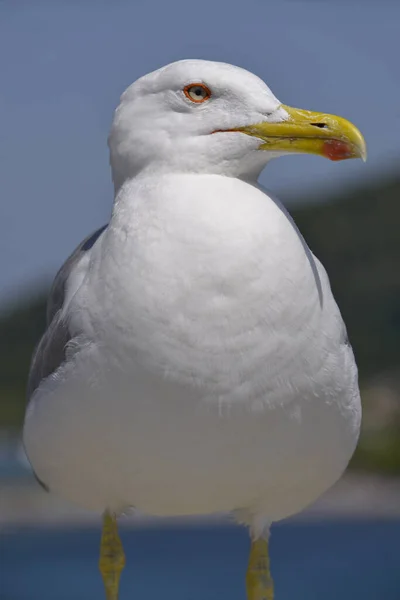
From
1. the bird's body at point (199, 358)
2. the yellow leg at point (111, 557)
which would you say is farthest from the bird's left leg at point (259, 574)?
the yellow leg at point (111, 557)

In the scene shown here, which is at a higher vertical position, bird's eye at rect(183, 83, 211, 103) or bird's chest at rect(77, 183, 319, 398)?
bird's eye at rect(183, 83, 211, 103)

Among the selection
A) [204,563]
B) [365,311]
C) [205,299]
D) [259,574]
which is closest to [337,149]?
[205,299]

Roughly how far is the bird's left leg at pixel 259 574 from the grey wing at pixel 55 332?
1201 mm

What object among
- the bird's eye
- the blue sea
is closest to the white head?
the bird's eye

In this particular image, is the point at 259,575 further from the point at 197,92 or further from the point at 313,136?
the point at 197,92

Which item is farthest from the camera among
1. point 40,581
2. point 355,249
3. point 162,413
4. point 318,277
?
point 355,249

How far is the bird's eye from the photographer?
17.0ft

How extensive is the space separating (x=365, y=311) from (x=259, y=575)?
217ft

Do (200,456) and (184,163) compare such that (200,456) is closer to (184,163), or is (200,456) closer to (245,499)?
(245,499)

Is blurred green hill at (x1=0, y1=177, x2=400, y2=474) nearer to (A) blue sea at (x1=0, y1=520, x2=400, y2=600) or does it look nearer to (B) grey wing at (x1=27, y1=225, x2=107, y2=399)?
(A) blue sea at (x1=0, y1=520, x2=400, y2=600)

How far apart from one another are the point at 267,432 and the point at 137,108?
141cm

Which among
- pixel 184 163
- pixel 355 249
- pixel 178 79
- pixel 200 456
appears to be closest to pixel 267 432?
pixel 200 456

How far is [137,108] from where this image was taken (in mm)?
5219

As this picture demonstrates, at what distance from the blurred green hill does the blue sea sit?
7.83 meters
